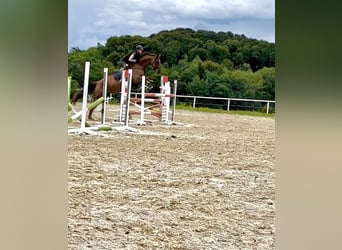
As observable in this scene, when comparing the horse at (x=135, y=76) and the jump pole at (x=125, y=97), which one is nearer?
the jump pole at (x=125, y=97)

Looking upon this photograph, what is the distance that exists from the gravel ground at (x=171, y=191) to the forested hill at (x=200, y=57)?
1.76 metres

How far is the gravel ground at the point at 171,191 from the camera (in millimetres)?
2406

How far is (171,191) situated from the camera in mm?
3303

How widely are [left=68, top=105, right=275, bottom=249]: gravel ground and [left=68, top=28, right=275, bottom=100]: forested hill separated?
1.76 meters

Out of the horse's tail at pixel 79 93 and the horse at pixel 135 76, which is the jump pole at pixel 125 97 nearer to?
the horse at pixel 135 76

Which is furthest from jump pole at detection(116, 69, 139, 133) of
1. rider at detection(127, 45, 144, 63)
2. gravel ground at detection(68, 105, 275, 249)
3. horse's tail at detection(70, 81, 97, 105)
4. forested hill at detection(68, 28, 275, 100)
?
forested hill at detection(68, 28, 275, 100)

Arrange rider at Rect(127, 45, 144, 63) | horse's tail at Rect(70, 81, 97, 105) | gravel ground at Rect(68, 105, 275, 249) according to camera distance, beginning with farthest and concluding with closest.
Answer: rider at Rect(127, 45, 144, 63)
horse's tail at Rect(70, 81, 97, 105)
gravel ground at Rect(68, 105, 275, 249)

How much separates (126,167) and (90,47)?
3240 mm

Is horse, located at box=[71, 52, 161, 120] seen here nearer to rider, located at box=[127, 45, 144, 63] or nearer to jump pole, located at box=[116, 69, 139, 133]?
rider, located at box=[127, 45, 144, 63]

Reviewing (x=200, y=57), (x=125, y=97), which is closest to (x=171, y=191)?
(x=125, y=97)

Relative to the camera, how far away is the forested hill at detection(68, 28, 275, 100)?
6922mm

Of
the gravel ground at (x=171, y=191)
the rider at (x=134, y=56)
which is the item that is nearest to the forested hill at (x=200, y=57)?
the rider at (x=134, y=56)

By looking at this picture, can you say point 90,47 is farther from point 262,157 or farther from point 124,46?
point 262,157
